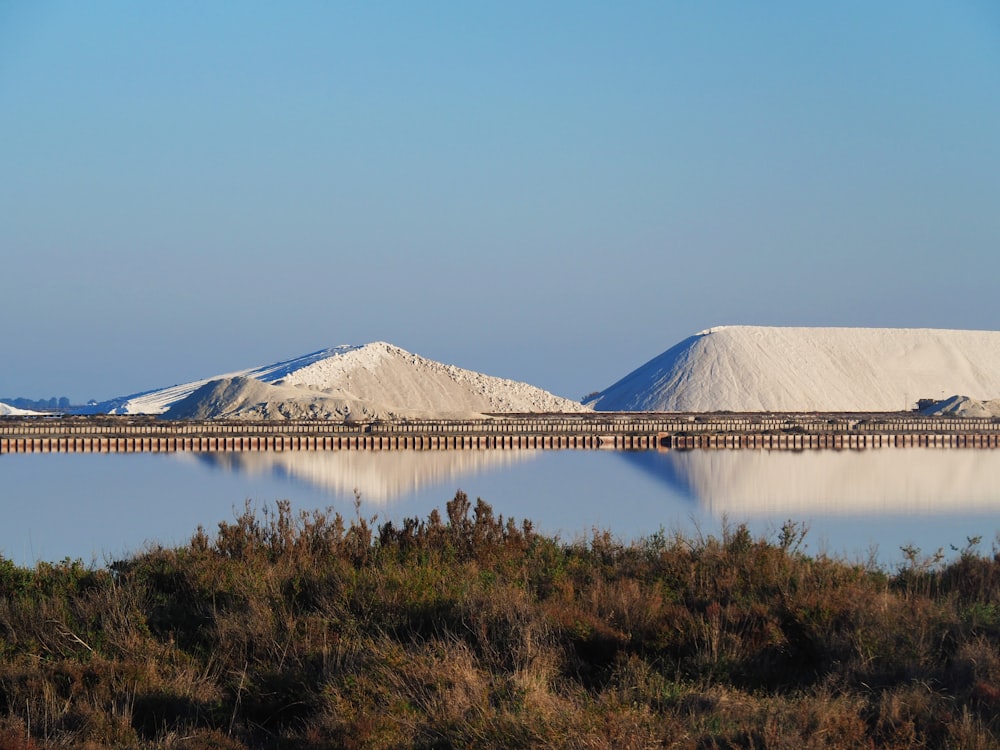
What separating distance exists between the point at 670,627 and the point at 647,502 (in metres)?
16.4

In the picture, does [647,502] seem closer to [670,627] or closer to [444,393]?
[670,627]

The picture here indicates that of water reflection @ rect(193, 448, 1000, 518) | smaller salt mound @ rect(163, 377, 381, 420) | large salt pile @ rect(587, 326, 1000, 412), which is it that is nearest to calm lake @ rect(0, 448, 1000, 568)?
water reflection @ rect(193, 448, 1000, 518)

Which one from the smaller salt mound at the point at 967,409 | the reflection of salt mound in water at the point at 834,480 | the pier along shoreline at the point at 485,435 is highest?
the smaller salt mound at the point at 967,409

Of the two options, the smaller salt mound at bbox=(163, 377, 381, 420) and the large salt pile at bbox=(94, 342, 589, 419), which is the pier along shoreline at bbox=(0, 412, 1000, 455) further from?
the large salt pile at bbox=(94, 342, 589, 419)

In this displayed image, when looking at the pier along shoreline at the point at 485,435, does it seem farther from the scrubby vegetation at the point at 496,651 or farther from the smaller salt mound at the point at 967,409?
the scrubby vegetation at the point at 496,651

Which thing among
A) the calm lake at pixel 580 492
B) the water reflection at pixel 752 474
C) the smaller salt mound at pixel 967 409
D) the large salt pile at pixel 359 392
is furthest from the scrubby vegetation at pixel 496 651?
the smaller salt mound at pixel 967 409

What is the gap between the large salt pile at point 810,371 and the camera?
7388 centimetres

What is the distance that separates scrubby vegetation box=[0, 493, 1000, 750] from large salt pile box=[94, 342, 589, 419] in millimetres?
45291

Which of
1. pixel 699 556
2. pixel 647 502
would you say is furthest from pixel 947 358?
pixel 699 556

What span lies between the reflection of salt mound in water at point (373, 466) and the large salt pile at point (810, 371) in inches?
1386

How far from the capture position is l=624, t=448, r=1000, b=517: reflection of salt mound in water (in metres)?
23.2

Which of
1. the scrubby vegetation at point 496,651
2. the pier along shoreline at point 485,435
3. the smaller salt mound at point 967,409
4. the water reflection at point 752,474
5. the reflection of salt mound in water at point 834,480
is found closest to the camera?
the scrubby vegetation at point 496,651

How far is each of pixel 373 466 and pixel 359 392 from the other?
1279 inches

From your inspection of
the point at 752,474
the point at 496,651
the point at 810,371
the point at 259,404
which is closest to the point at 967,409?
the point at 810,371
